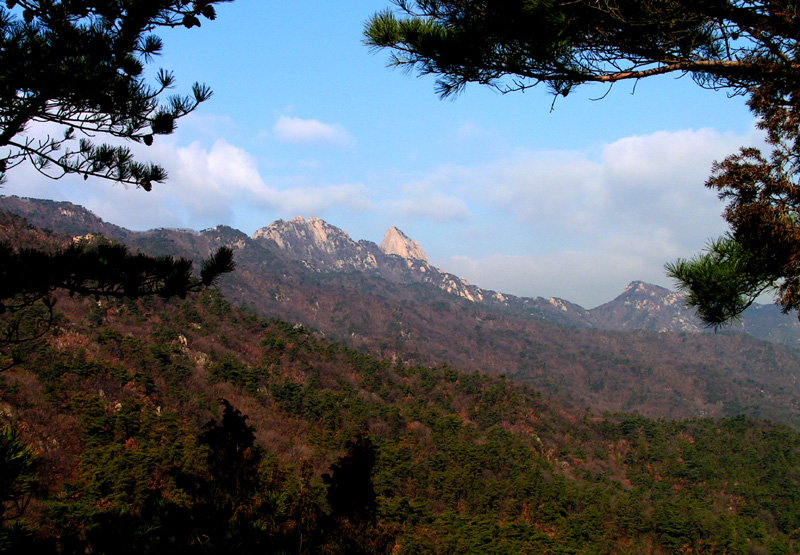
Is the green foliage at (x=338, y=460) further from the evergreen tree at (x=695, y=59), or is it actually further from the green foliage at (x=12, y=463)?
the evergreen tree at (x=695, y=59)

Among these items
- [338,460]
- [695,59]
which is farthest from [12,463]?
[338,460]

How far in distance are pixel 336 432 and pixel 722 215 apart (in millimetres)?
41131

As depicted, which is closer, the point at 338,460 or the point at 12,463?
the point at 12,463

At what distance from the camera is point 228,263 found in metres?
5.35

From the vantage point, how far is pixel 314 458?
3756cm

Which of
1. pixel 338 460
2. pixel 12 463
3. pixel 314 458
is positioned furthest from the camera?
pixel 314 458

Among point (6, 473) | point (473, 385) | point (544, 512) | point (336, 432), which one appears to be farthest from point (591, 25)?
point (473, 385)

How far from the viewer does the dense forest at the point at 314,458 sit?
10867mm

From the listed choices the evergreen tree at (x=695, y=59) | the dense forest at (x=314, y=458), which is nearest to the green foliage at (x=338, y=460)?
the dense forest at (x=314, y=458)

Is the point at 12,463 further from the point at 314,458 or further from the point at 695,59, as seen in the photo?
the point at 314,458

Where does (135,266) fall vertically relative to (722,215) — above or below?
below

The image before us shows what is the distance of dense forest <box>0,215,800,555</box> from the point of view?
428 inches

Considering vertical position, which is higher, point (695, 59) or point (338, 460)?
point (695, 59)

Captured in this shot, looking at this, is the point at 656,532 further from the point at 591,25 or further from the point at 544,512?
the point at 591,25
